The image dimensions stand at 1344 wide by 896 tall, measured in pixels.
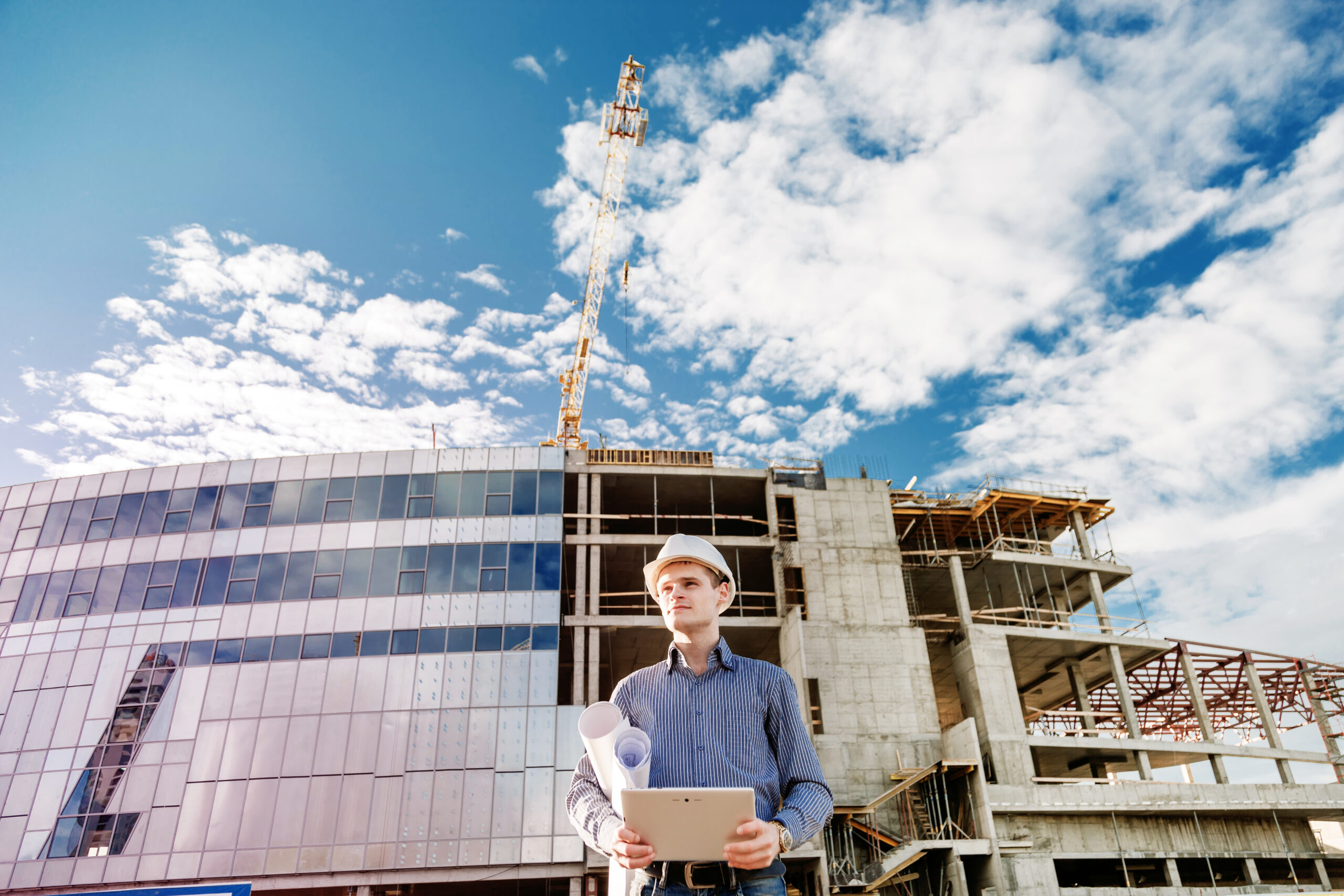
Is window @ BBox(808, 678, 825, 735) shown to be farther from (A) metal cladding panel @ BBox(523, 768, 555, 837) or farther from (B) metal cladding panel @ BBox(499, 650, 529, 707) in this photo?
(B) metal cladding panel @ BBox(499, 650, 529, 707)

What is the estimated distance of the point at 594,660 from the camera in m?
32.3

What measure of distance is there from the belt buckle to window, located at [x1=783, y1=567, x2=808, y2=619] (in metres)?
31.9

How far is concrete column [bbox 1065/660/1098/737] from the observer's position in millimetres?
36219

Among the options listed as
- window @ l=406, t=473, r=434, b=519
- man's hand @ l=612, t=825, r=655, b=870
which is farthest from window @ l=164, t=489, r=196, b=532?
man's hand @ l=612, t=825, r=655, b=870

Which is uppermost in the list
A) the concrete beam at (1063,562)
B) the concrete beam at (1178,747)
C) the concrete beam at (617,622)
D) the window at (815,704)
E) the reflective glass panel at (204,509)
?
the reflective glass panel at (204,509)

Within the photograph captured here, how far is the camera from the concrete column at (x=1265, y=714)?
3481 centimetres

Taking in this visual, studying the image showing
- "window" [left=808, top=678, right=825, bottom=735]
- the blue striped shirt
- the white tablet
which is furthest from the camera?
"window" [left=808, top=678, right=825, bottom=735]

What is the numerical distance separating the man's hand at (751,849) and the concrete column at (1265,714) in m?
41.4

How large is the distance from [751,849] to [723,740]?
0.77 meters

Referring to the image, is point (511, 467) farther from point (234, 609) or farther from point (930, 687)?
point (930, 687)

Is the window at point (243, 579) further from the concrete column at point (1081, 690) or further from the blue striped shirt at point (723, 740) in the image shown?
the concrete column at point (1081, 690)

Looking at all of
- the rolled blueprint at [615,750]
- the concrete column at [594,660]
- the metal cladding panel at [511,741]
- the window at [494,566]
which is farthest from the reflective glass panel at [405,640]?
the rolled blueprint at [615,750]

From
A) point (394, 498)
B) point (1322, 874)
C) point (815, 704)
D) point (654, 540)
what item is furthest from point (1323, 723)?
point (394, 498)

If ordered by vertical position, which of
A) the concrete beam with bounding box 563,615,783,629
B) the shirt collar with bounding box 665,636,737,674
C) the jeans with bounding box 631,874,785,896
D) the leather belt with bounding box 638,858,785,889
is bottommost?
the jeans with bounding box 631,874,785,896
